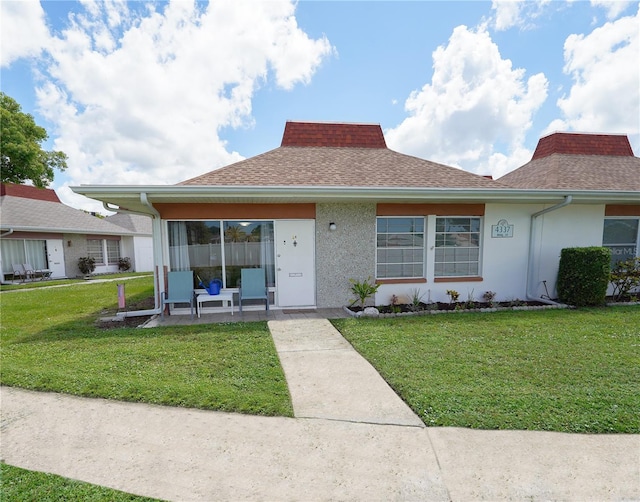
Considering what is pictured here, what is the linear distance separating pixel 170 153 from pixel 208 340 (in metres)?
15.4

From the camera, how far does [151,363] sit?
441 cm

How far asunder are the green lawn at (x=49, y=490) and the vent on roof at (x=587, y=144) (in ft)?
47.3

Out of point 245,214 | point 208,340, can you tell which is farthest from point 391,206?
point 208,340

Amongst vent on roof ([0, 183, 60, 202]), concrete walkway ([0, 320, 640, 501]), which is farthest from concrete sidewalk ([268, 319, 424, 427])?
vent on roof ([0, 183, 60, 202])

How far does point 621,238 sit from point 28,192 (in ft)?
91.6

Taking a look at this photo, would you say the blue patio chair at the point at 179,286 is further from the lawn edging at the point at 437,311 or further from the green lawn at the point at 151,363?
the lawn edging at the point at 437,311

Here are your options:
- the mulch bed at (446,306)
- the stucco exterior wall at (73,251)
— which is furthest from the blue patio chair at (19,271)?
the mulch bed at (446,306)

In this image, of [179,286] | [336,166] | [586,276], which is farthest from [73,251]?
[586,276]

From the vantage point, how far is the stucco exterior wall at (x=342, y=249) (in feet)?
25.2

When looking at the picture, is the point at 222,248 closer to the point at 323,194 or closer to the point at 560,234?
the point at 323,194

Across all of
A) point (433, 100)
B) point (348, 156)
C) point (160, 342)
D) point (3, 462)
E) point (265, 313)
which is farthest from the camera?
point (433, 100)

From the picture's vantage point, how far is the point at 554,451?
2.51 meters

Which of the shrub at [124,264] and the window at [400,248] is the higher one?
the window at [400,248]

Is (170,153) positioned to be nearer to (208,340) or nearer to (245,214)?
(245,214)
